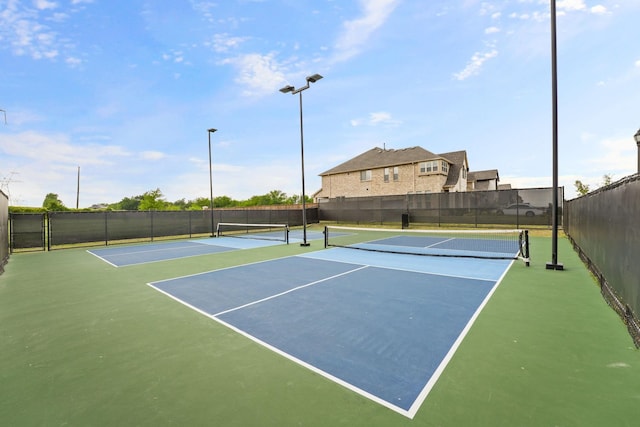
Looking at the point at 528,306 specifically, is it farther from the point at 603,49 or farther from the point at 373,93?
the point at 373,93

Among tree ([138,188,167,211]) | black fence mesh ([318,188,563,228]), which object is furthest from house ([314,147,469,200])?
tree ([138,188,167,211])

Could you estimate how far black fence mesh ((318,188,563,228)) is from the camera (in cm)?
1839

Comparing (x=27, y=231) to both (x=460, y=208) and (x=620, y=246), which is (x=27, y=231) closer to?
(x=620, y=246)

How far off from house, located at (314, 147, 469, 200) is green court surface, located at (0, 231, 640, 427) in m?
27.8

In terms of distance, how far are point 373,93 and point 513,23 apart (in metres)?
13.5

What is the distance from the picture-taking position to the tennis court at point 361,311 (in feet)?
9.60

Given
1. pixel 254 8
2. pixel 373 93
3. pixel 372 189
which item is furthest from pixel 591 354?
pixel 372 189

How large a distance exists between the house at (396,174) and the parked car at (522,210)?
37.6 ft

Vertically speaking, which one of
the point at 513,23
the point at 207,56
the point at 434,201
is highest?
the point at 207,56

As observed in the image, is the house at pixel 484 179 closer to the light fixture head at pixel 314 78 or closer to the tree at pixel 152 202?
the light fixture head at pixel 314 78

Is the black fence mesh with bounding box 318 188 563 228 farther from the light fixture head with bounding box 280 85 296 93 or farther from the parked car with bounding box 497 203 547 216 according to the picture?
the light fixture head with bounding box 280 85 296 93

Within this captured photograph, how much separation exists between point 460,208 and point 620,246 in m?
17.9

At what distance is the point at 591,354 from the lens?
3.21 m

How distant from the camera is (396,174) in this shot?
33.8m
